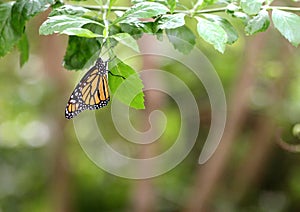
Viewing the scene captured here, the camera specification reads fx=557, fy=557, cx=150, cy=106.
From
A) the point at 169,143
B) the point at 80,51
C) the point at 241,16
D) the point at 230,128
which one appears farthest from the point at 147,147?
the point at 241,16

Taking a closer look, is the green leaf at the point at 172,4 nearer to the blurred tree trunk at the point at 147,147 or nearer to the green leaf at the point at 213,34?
the green leaf at the point at 213,34

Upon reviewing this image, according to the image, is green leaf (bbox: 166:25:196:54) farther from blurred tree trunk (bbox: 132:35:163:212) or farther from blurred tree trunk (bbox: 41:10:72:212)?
blurred tree trunk (bbox: 41:10:72:212)

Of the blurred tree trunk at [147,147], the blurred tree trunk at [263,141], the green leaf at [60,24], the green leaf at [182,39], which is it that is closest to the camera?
the green leaf at [60,24]

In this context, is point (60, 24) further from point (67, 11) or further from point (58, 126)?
point (58, 126)

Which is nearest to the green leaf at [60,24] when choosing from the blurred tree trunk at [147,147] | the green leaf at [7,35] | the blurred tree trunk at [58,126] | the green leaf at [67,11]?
the green leaf at [67,11]

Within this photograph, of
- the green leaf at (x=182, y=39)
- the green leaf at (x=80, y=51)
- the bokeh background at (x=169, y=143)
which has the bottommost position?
the bokeh background at (x=169, y=143)

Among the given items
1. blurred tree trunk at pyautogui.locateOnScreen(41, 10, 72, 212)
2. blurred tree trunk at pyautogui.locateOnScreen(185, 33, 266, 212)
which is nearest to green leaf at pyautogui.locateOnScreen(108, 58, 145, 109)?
blurred tree trunk at pyautogui.locateOnScreen(185, 33, 266, 212)
